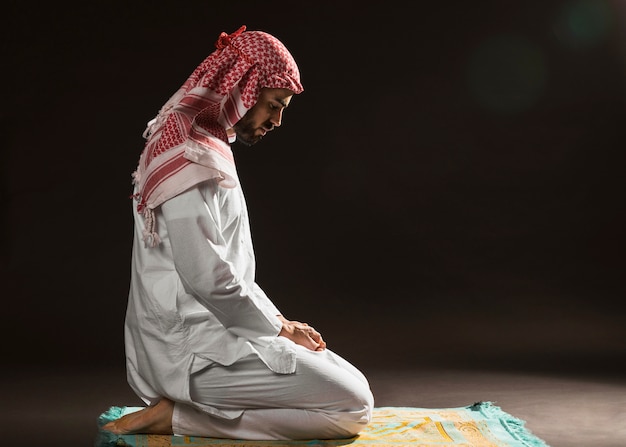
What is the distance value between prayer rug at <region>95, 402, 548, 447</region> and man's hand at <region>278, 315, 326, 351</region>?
366 millimetres

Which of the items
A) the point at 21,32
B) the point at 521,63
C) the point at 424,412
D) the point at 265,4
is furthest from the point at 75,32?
the point at 424,412

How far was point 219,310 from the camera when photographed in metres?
3.98

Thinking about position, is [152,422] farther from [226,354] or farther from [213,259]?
[213,259]

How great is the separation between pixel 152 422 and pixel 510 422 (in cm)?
153

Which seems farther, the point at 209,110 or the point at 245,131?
the point at 245,131

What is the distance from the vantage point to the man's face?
13.5ft

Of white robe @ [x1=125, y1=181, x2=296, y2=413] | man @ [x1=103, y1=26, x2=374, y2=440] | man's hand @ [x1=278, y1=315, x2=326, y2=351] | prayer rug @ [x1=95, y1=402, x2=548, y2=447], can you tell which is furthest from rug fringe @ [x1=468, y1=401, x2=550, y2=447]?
white robe @ [x1=125, y1=181, x2=296, y2=413]

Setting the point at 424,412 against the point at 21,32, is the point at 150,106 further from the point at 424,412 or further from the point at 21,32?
the point at 424,412

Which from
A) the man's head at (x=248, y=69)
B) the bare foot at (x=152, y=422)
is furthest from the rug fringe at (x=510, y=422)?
the man's head at (x=248, y=69)

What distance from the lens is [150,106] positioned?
22.9ft

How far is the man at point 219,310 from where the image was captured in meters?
3.98

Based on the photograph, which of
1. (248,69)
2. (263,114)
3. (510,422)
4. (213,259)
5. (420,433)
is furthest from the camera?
(510,422)

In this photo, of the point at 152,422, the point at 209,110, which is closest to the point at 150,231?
the point at 209,110

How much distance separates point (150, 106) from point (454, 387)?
2.75 metres
